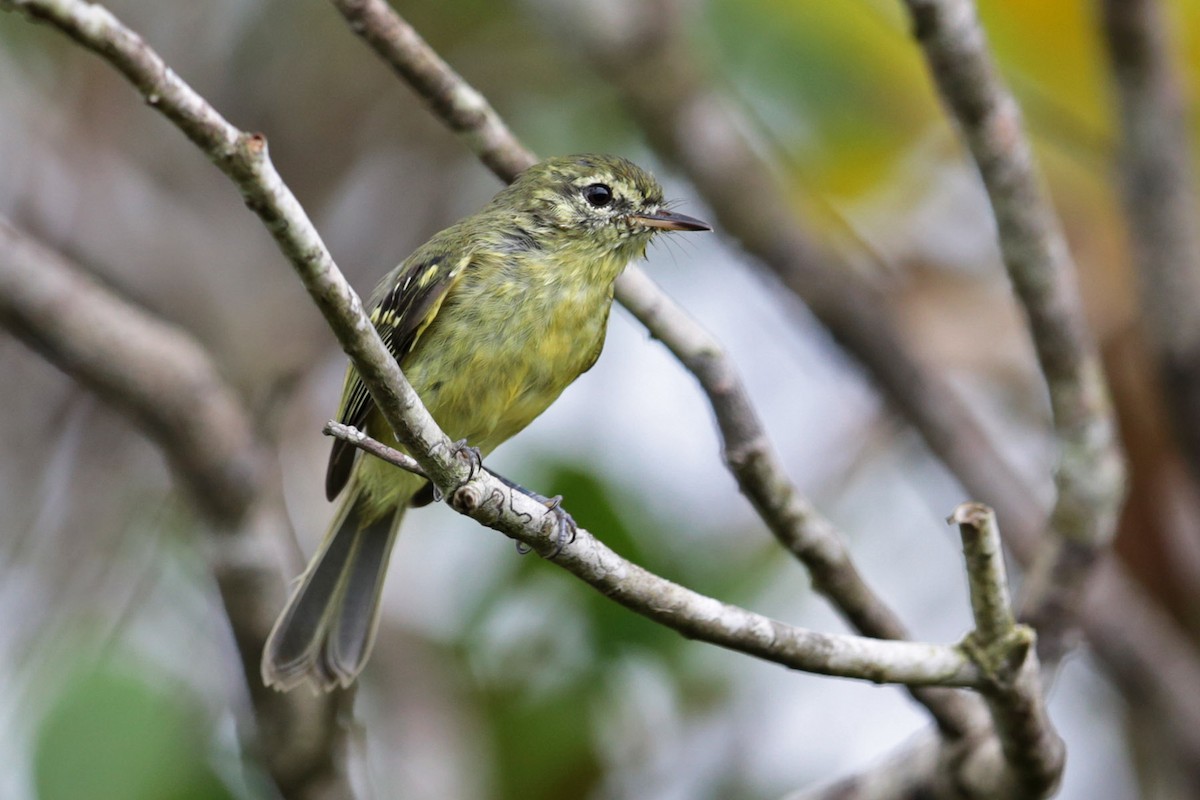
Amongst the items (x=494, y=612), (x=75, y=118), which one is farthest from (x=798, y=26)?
(x=75, y=118)

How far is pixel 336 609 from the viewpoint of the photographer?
389 centimetres

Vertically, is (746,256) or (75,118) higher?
(75,118)

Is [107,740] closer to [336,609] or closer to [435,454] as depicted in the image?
[336,609]

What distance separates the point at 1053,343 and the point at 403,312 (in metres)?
1.81

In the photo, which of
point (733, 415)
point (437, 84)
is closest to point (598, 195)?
point (437, 84)

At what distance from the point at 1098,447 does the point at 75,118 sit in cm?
406

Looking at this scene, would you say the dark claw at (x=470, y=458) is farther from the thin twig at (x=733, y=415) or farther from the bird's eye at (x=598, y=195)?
the bird's eye at (x=598, y=195)

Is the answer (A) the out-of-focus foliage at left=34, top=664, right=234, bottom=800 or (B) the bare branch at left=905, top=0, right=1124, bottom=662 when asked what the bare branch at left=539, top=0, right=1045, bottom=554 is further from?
(A) the out-of-focus foliage at left=34, top=664, right=234, bottom=800

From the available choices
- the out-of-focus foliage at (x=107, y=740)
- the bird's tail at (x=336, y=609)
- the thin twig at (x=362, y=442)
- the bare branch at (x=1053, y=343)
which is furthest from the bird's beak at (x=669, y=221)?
the out-of-focus foliage at (x=107, y=740)

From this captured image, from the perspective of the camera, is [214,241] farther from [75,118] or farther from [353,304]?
[353,304]

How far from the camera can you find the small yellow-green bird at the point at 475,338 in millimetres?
3580

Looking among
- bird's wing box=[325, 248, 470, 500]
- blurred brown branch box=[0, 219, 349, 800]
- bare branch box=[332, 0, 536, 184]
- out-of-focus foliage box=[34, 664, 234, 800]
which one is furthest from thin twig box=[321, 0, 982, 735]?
out-of-focus foliage box=[34, 664, 234, 800]

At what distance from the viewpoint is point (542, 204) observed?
3.98 meters

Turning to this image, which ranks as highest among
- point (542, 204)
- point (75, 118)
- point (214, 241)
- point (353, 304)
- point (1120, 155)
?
point (75, 118)
